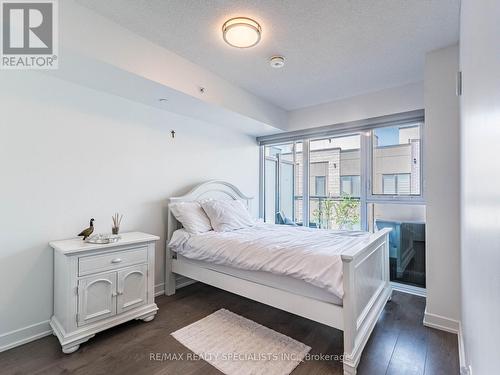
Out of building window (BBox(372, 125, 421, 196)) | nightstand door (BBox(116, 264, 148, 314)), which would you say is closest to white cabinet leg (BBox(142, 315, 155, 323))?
nightstand door (BBox(116, 264, 148, 314))

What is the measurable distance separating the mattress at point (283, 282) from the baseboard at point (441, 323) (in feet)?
3.94

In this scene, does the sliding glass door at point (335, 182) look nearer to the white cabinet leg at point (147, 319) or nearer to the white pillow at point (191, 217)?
the white pillow at point (191, 217)

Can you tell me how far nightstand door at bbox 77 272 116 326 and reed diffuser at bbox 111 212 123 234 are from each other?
18.2 inches

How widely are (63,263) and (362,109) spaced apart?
3.81m

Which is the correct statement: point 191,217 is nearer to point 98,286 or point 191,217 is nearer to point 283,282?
point 98,286

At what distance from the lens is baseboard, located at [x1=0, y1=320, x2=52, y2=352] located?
1952 millimetres

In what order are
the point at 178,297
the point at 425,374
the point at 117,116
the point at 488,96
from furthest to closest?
1. the point at 178,297
2. the point at 117,116
3. the point at 425,374
4. the point at 488,96

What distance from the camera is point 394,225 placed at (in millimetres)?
3338

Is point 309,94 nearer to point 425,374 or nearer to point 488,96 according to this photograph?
point 488,96

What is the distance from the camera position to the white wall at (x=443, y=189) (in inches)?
86.3

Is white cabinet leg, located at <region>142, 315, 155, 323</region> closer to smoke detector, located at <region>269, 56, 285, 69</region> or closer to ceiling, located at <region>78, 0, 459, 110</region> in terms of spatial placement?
ceiling, located at <region>78, 0, 459, 110</region>

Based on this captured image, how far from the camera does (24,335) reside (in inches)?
80.5

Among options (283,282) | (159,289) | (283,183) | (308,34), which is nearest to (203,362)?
(283,282)

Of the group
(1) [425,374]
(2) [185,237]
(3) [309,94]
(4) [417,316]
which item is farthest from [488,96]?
(3) [309,94]
